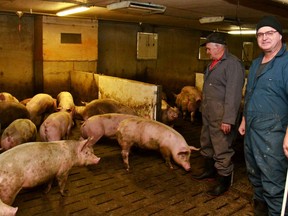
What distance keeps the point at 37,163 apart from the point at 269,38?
266cm

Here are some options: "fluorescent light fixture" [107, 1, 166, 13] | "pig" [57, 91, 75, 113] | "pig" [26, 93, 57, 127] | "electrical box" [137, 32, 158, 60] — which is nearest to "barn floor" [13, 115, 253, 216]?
"pig" [57, 91, 75, 113]

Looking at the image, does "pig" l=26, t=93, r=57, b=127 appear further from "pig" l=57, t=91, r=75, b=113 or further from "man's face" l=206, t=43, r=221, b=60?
"man's face" l=206, t=43, r=221, b=60

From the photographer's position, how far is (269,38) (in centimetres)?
271

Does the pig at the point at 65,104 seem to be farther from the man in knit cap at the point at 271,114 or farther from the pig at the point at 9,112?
the man in knit cap at the point at 271,114

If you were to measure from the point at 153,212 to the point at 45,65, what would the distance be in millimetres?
5733

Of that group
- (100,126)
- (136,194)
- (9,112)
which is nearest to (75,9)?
(9,112)

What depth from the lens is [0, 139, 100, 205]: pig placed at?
297 centimetres

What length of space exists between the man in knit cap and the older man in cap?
796 millimetres

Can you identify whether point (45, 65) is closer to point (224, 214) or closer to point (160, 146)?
point (160, 146)

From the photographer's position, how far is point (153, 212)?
3.43 meters

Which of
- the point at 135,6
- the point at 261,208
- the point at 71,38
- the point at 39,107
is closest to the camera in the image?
the point at 261,208

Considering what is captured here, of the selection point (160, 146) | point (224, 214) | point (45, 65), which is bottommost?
point (224, 214)

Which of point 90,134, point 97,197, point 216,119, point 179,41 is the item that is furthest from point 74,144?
point 179,41

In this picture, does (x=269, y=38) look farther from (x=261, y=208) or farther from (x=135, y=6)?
(x=135, y=6)
